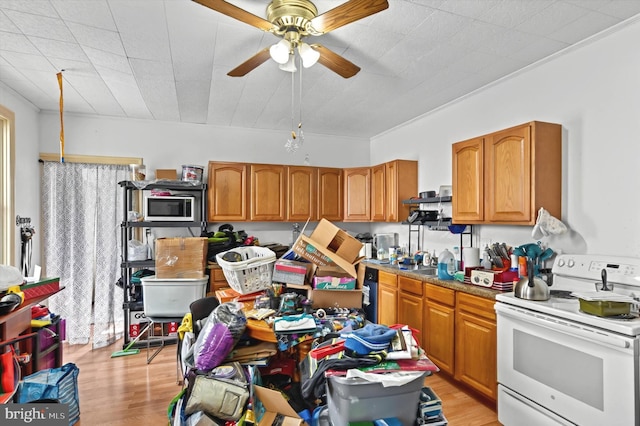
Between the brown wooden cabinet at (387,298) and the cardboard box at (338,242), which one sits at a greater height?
the cardboard box at (338,242)

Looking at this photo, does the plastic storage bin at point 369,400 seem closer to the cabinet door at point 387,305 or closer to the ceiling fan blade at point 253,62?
the ceiling fan blade at point 253,62

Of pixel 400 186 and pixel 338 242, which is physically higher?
pixel 400 186

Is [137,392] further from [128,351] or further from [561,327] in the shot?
[561,327]

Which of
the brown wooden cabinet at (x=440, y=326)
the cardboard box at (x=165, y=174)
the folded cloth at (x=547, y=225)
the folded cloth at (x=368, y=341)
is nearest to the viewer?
the folded cloth at (x=368, y=341)

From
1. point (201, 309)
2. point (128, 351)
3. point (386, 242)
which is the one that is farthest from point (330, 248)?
point (128, 351)

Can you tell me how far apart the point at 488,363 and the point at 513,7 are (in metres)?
2.33

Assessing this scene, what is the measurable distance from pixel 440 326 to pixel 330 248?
1310mm

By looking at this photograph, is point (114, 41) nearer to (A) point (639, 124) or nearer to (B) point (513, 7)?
(B) point (513, 7)

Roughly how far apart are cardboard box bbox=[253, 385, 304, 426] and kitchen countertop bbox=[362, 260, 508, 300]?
5.09 feet

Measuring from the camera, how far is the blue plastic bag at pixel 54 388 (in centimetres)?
202

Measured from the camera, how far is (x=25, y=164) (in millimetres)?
3434

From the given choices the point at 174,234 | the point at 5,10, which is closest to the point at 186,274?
the point at 174,234

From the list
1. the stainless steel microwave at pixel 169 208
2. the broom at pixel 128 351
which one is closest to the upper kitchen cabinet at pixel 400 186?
the stainless steel microwave at pixel 169 208

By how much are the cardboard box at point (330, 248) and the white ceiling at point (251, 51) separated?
4.31ft
